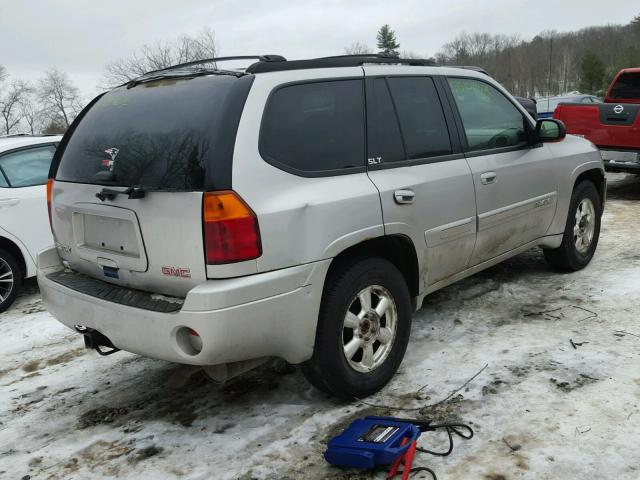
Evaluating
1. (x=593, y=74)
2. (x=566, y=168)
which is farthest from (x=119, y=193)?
(x=593, y=74)

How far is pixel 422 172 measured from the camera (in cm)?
351

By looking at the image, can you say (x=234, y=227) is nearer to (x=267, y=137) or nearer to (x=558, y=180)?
(x=267, y=137)

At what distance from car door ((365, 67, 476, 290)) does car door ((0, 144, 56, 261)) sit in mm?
3953

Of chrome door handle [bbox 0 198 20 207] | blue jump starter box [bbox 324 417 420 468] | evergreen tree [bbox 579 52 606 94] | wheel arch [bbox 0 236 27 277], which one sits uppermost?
evergreen tree [bbox 579 52 606 94]

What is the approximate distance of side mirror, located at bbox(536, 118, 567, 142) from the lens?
458 centimetres

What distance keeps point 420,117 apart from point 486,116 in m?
0.87

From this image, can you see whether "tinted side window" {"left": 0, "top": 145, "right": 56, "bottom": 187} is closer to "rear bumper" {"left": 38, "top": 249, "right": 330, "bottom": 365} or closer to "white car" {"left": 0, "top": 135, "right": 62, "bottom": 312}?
"white car" {"left": 0, "top": 135, "right": 62, "bottom": 312}

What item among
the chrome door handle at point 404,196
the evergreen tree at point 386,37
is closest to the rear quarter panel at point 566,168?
the chrome door handle at point 404,196

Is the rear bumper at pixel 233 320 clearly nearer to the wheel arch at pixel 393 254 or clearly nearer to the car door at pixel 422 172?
the wheel arch at pixel 393 254

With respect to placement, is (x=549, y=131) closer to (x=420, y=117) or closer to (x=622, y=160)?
(x=420, y=117)

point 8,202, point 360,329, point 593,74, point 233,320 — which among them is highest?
point 593,74

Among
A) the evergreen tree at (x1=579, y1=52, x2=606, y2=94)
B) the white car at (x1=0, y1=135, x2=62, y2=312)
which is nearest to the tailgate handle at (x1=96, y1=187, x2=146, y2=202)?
the white car at (x1=0, y1=135, x2=62, y2=312)

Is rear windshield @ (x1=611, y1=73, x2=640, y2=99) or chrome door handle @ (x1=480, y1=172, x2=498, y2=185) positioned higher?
rear windshield @ (x1=611, y1=73, x2=640, y2=99)

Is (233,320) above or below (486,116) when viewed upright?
below
